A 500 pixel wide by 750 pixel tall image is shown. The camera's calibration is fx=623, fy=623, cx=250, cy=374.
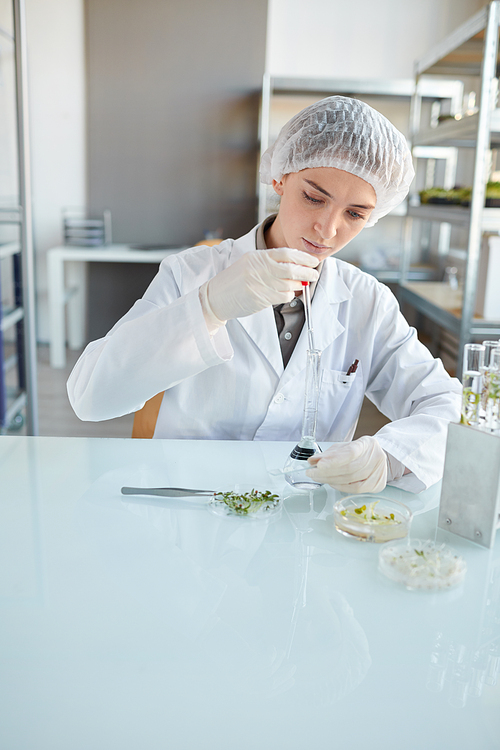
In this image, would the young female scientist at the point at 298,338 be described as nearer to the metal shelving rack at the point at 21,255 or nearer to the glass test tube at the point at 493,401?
the glass test tube at the point at 493,401

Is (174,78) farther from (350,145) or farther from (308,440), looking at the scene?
(308,440)

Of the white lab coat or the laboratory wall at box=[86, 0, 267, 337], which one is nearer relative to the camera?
the white lab coat

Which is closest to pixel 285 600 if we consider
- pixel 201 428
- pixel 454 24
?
pixel 201 428

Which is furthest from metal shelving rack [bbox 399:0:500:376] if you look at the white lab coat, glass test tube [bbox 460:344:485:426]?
glass test tube [bbox 460:344:485:426]

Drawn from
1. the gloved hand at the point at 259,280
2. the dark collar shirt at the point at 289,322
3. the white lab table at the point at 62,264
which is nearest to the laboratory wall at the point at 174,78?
the white lab table at the point at 62,264

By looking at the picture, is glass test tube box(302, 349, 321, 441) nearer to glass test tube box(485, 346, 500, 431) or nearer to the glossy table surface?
the glossy table surface

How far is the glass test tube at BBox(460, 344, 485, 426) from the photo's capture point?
2.52ft

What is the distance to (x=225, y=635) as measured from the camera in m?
0.59

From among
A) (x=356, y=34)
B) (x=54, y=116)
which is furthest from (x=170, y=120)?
(x=356, y=34)

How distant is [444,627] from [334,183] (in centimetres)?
77

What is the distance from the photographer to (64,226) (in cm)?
416

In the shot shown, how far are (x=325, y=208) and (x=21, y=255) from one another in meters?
1.63

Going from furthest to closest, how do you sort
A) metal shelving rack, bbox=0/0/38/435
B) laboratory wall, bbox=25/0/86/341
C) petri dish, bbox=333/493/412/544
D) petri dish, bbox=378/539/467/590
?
laboratory wall, bbox=25/0/86/341 → metal shelving rack, bbox=0/0/38/435 → petri dish, bbox=333/493/412/544 → petri dish, bbox=378/539/467/590

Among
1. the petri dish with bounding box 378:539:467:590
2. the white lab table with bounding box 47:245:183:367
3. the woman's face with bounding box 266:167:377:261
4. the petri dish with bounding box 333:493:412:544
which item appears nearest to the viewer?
the petri dish with bounding box 378:539:467:590
